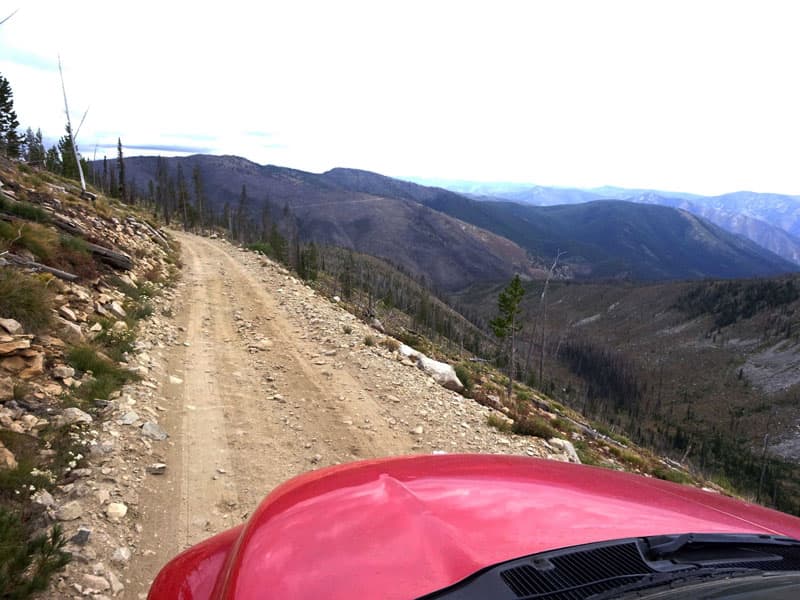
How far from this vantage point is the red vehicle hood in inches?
72.1

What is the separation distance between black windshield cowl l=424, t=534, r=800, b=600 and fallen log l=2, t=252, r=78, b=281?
31.7 ft

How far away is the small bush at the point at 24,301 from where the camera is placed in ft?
21.5

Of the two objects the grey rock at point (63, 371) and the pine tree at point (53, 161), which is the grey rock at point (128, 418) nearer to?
the grey rock at point (63, 371)

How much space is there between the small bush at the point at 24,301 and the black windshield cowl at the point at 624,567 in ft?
25.2

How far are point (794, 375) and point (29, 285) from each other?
492 feet

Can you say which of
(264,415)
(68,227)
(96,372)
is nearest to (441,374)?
(264,415)

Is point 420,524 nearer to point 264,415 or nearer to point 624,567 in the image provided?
point 624,567

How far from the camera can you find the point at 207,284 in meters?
15.8

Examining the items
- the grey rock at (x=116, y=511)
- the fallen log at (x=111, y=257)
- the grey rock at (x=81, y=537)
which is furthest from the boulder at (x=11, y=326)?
the fallen log at (x=111, y=257)

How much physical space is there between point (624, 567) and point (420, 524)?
0.91 m

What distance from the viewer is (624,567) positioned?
1871 millimetres

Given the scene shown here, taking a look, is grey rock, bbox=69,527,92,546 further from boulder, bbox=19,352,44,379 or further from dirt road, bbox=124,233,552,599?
boulder, bbox=19,352,44,379

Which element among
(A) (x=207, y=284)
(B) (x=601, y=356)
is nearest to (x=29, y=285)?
(A) (x=207, y=284)

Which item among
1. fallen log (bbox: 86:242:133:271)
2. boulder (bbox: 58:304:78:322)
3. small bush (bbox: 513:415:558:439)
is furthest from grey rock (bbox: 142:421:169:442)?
fallen log (bbox: 86:242:133:271)
